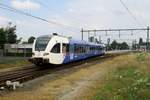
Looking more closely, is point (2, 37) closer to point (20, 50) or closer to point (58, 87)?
point (20, 50)

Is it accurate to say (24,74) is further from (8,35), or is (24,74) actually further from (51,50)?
(8,35)

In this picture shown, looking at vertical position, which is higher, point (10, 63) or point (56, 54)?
point (56, 54)

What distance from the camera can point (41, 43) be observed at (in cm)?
3378

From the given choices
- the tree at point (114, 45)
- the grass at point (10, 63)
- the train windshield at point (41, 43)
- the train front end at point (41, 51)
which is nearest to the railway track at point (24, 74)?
the train front end at point (41, 51)

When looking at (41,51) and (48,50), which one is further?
(41,51)

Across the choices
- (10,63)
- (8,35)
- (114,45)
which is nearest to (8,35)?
(8,35)

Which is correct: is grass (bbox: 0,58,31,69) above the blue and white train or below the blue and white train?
below

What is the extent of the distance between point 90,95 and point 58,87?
129 inches

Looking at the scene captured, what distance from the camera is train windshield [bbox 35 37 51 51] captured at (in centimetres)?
3341

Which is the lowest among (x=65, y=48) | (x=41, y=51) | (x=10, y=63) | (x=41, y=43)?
(x=10, y=63)

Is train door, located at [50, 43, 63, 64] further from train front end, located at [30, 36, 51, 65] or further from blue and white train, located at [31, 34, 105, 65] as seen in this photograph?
train front end, located at [30, 36, 51, 65]

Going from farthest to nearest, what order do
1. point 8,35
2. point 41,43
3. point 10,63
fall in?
point 8,35 < point 10,63 < point 41,43

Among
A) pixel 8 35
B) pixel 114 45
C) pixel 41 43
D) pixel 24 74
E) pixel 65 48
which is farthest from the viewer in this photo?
pixel 114 45

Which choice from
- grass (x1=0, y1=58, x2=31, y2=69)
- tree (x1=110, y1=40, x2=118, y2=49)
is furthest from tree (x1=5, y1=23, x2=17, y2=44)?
tree (x1=110, y1=40, x2=118, y2=49)
